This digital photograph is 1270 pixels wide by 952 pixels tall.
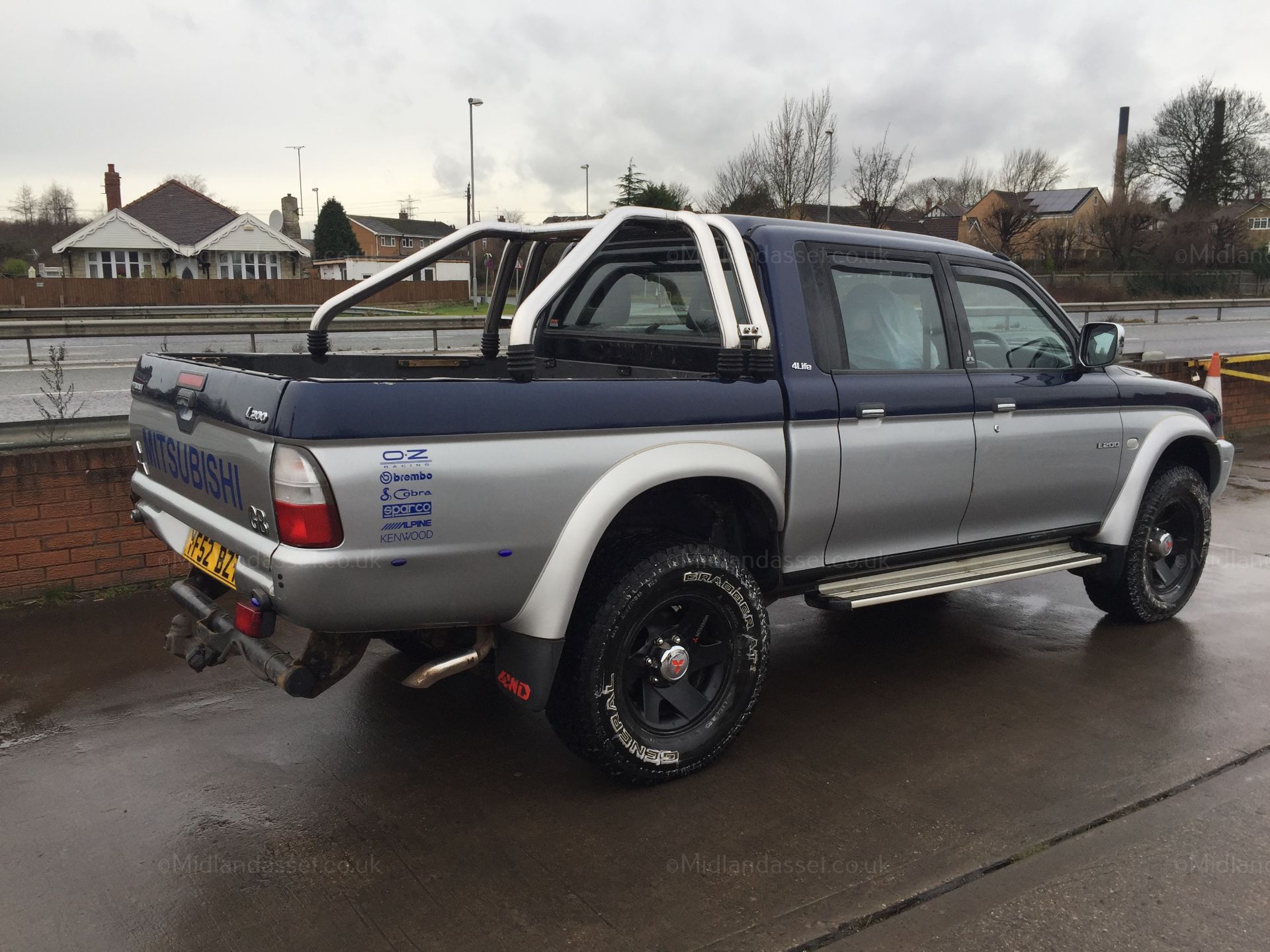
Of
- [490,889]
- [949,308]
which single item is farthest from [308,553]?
[949,308]

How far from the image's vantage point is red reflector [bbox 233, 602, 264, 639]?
9.82ft

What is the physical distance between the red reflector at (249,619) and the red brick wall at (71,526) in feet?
7.93

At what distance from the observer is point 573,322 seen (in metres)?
4.63

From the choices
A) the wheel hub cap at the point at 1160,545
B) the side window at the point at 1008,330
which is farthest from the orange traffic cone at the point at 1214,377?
the side window at the point at 1008,330

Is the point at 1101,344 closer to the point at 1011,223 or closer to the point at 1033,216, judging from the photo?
the point at 1011,223

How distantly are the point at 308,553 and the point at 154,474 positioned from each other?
1.34 m

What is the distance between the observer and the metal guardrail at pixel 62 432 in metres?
5.30

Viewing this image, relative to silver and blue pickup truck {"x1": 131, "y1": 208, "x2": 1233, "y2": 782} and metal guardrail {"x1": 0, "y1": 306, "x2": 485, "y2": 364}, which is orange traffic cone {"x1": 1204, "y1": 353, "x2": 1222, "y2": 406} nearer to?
silver and blue pickup truck {"x1": 131, "y1": 208, "x2": 1233, "y2": 782}

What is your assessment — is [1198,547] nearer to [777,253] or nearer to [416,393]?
[777,253]

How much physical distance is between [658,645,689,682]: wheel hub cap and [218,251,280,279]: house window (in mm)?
55267

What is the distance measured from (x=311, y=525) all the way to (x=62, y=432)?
3439 mm

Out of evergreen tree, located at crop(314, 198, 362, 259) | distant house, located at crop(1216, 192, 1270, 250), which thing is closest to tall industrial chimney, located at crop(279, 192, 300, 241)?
evergreen tree, located at crop(314, 198, 362, 259)

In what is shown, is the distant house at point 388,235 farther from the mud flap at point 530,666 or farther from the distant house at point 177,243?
the mud flap at point 530,666

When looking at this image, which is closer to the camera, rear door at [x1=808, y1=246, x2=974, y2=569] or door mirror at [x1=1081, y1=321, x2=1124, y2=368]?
rear door at [x1=808, y1=246, x2=974, y2=569]
